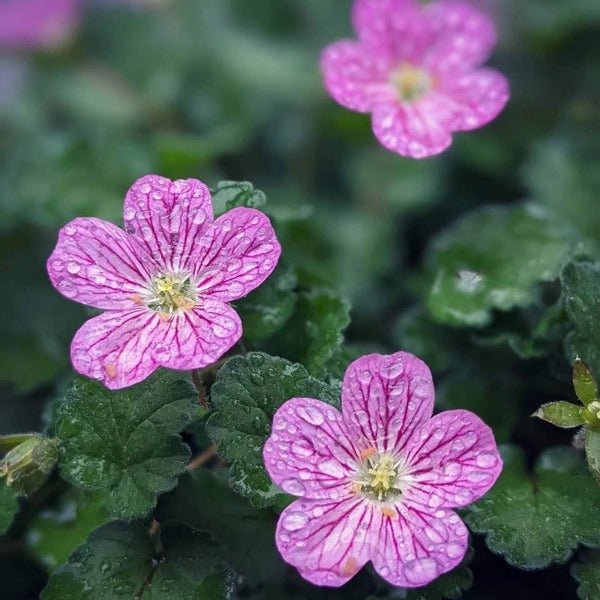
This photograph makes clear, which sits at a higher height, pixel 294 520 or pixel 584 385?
pixel 584 385

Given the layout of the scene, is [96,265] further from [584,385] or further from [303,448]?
[584,385]

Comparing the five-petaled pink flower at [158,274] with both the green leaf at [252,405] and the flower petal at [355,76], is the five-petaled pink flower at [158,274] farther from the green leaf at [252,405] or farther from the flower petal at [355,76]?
the flower petal at [355,76]

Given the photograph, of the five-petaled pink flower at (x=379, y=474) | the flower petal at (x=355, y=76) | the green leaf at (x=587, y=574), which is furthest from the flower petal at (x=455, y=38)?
the green leaf at (x=587, y=574)

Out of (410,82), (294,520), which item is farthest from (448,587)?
(410,82)

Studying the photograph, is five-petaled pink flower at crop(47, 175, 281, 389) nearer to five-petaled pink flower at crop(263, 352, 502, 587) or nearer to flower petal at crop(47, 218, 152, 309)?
flower petal at crop(47, 218, 152, 309)

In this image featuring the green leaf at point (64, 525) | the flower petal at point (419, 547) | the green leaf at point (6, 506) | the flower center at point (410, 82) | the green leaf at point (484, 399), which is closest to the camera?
the flower petal at point (419, 547)

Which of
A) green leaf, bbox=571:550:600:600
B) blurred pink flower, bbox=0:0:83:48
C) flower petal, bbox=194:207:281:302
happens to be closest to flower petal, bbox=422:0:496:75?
flower petal, bbox=194:207:281:302
